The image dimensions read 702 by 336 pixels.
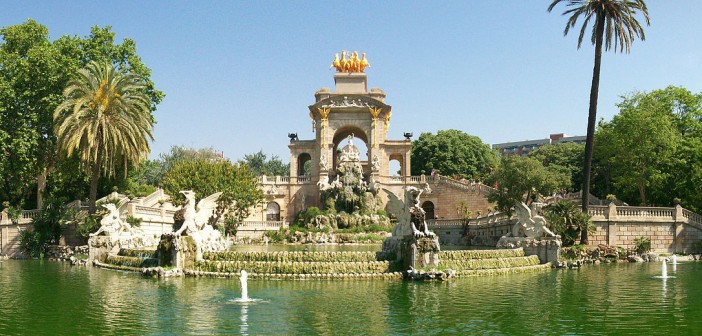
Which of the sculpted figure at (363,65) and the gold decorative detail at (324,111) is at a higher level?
the sculpted figure at (363,65)

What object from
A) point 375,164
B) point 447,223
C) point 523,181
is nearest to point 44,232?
point 447,223

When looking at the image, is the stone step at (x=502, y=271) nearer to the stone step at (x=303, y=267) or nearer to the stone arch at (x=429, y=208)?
the stone step at (x=303, y=267)

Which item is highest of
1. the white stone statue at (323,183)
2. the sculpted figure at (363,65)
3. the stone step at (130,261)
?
the sculpted figure at (363,65)

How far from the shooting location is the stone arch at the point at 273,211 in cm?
6650

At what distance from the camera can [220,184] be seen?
47156 millimetres

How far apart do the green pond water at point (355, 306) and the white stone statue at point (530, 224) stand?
4.54 m

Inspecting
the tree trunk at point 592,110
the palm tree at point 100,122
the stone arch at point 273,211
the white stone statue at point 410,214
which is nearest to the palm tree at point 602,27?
the tree trunk at point 592,110

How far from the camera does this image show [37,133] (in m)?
38.8

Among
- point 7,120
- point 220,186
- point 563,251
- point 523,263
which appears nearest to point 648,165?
point 563,251

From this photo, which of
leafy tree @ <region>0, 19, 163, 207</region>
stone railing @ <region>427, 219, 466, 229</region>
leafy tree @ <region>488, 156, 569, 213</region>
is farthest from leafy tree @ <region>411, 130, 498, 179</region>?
leafy tree @ <region>0, 19, 163, 207</region>

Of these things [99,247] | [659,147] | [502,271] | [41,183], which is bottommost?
[502,271]

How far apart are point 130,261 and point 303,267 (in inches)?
339

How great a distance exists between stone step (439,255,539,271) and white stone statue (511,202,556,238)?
4.64 feet

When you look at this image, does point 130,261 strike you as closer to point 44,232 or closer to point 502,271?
point 44,232
